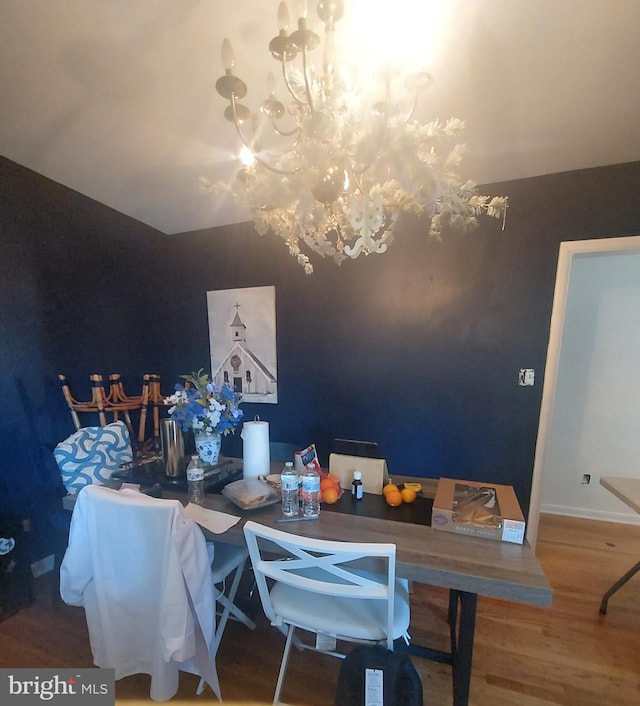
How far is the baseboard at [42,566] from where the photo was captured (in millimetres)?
1829

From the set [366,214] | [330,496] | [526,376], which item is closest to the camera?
[366,214]

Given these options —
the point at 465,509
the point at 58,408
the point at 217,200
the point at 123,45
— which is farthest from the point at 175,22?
the point at 58,408

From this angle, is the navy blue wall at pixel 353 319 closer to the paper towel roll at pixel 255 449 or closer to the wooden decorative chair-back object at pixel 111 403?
the wooden decorative chair-back object at pixel 111 403

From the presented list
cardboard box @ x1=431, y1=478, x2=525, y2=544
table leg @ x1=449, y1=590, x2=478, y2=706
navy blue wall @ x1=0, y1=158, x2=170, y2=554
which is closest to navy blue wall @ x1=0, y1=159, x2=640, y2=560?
navy blue wall @ x1=0, y1=158, x2=170, y2=554

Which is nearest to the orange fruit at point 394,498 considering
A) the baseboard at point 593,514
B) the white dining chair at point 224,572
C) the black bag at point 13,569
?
the white dining chair at point 224,572

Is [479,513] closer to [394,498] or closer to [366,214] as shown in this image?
[394,498]

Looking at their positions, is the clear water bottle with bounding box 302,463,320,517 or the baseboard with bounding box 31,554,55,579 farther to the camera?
the baseboard with bounding box 31,554,55,579

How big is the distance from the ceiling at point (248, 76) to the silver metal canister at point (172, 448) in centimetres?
147

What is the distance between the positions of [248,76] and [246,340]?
5.70 ft

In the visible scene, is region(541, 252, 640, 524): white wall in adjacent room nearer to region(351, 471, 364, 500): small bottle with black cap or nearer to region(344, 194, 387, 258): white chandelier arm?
region(351, 471, 364, 500): small bottle with black cap

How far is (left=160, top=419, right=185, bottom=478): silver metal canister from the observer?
147cm

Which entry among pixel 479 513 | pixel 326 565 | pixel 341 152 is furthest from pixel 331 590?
pixel 341 152

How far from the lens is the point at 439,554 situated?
946 millimetres

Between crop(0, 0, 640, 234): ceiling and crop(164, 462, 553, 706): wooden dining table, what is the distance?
1.50m
